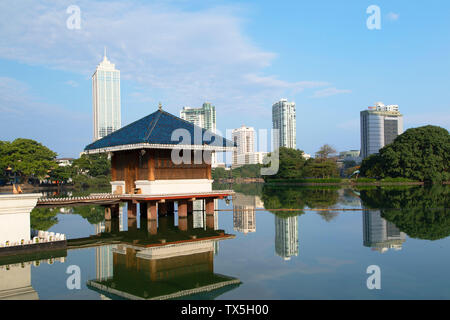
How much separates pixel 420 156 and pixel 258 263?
1989 inches

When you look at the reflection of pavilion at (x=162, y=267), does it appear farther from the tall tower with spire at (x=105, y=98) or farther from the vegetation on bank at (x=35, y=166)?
the tall tower with spire at (x=105, y=98)

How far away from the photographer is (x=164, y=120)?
18031mm

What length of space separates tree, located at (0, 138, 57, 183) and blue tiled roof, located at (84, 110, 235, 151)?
37.4m

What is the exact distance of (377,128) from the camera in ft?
401

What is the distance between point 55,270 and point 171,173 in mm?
7992

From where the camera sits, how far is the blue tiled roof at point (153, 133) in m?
16.4

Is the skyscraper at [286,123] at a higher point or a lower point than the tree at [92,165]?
higher

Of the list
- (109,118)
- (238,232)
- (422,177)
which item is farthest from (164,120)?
(109,118)

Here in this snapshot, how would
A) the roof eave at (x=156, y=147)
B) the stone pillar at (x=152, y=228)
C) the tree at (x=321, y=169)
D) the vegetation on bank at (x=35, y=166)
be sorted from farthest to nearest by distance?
the tree at (x=321, y=169) < the vegetation on bank at (x=35, y=166) < the roof eave at (x=156, y=147) < the stone pillar at (x=152, y=228)

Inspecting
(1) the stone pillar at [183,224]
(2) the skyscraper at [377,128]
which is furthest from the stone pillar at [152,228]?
(2) the skyscraper at [377,128]

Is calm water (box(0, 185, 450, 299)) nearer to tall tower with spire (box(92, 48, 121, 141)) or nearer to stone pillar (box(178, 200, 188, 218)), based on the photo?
stone pillar (box(178, 200, 188, 218))

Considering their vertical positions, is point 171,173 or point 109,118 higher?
point 109,118

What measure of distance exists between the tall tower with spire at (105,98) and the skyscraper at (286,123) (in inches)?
2686
